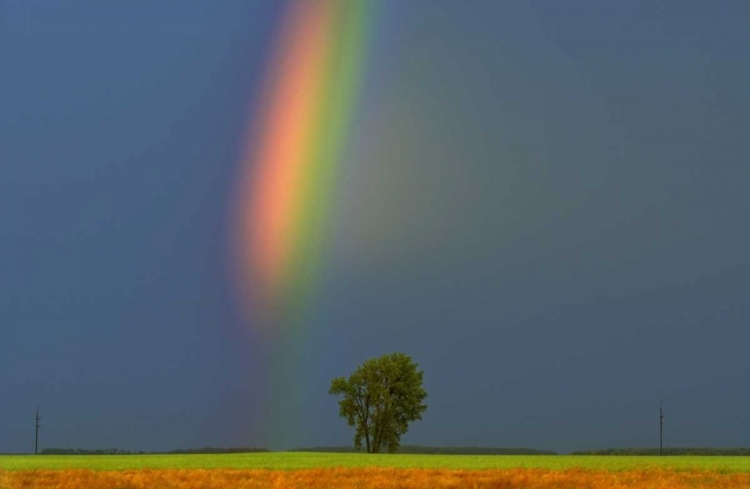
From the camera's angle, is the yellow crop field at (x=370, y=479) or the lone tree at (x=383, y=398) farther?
the lone tree at (x=383, y=398)

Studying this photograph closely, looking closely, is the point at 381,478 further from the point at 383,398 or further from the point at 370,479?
the point at 383,398

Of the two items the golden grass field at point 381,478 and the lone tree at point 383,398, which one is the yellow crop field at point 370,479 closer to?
the golden grass field at point 381,478

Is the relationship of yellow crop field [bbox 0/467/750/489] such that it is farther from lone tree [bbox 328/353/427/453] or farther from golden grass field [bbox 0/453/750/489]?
lone tree [bbox 328/353/427/453]

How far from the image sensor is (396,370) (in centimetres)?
11762

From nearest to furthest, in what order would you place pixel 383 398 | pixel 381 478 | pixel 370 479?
pixel 370 479 → pixel 381 478 → pixel 383 398

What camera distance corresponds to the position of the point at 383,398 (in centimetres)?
11712

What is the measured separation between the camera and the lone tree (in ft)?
385

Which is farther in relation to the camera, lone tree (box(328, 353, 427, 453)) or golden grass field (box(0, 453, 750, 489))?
lone tree (box(328, 353, 427, 453))

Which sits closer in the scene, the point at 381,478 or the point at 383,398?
the point at 381,478

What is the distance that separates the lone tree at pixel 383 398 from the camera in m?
117

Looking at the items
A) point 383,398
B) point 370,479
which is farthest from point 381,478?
point 383,398

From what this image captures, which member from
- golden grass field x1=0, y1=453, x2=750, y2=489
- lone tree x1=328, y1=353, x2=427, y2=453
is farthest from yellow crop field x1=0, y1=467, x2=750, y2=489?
lone tree x1=328, y1=353, x2=427, y2=453

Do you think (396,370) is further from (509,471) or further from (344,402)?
(509,471)

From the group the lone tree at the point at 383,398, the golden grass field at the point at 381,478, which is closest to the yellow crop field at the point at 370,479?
the golden grass field at the point at 381,478
